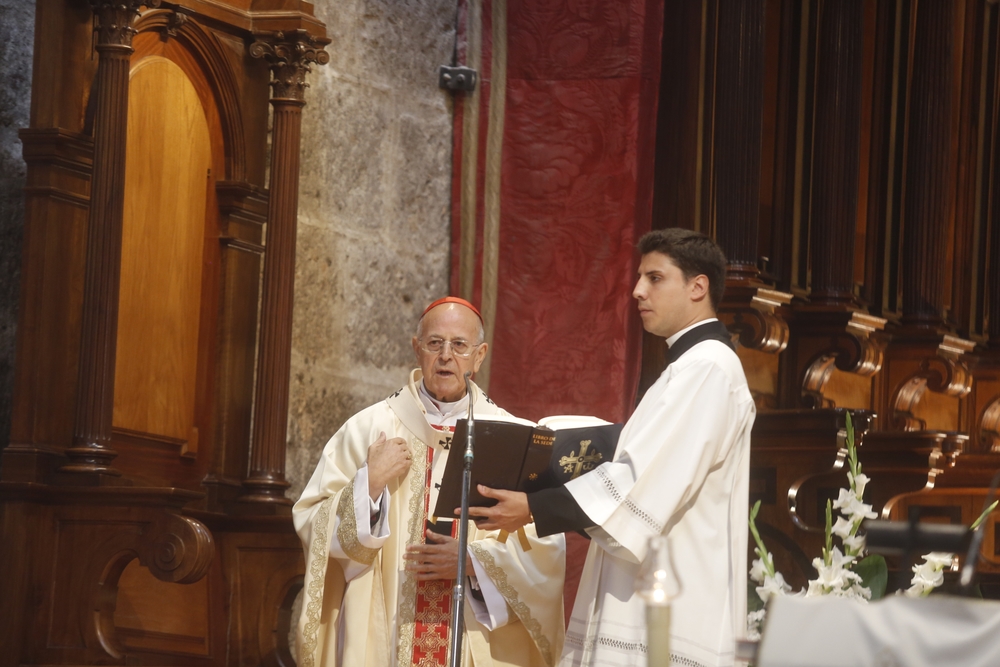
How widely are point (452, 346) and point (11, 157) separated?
1635mm

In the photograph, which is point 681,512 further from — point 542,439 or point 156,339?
point 156,339

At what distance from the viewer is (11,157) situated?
490cm

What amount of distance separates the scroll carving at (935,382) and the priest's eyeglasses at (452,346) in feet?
11.4

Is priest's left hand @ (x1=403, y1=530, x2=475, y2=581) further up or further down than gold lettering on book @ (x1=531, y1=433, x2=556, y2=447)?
further down

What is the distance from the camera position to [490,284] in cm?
653

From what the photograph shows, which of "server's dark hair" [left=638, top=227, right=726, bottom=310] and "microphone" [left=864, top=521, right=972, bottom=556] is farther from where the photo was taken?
"server's dark hair" [left=638, top=227, right=726, bottom=310]

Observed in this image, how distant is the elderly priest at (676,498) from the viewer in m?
3.77

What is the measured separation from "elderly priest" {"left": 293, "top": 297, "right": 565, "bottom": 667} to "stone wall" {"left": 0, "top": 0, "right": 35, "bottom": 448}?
1.13m

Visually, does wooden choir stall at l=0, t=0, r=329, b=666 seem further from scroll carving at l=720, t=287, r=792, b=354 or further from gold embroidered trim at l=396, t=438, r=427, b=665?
scroll carving at l=720, t=287, r=792, b=354

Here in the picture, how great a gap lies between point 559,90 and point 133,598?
116 inches

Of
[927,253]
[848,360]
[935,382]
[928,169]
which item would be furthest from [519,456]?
[928,169]

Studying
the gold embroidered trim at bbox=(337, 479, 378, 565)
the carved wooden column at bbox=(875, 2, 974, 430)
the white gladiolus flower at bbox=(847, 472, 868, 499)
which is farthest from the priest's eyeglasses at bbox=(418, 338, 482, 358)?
the carved wooden column at bbox=(875, 2, 974, 430)

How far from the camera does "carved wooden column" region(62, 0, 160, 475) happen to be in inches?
183

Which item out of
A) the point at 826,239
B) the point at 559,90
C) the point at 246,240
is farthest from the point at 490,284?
the point at 826,239
